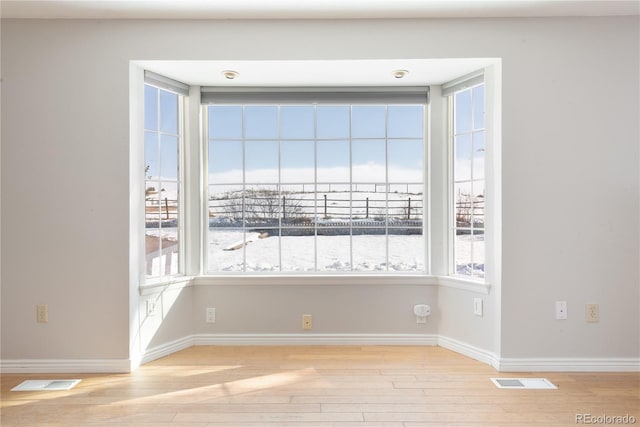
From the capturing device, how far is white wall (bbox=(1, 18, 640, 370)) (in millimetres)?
2838

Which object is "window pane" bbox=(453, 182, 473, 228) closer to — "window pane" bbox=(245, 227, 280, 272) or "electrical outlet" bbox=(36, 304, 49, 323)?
"window pane" bbox=(245, 227, 280, 272)

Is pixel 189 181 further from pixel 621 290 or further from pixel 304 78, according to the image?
pixel 621 290

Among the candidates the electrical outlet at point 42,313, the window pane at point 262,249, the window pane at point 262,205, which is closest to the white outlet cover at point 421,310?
the window pane at point 262,249

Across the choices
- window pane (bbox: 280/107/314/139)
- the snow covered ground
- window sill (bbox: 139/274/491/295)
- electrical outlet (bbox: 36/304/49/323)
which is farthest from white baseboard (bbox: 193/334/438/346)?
window pane (bbox: 280/107/314/139)

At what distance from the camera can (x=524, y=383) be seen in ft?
8.75

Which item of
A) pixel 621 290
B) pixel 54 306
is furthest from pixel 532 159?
pixel 54 306

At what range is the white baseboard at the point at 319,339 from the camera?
3.39 meters

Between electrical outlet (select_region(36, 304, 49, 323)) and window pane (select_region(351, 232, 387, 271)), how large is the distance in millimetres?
2325

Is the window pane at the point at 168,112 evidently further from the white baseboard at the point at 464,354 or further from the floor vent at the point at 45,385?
the floor vent at the point at 45,385

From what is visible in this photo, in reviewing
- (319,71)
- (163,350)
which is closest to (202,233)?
(163,350)

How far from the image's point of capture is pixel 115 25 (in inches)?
112

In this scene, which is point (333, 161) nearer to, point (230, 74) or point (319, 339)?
point (230, 74)

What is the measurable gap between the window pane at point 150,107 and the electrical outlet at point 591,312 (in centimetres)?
347

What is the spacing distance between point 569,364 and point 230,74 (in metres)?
3.25
